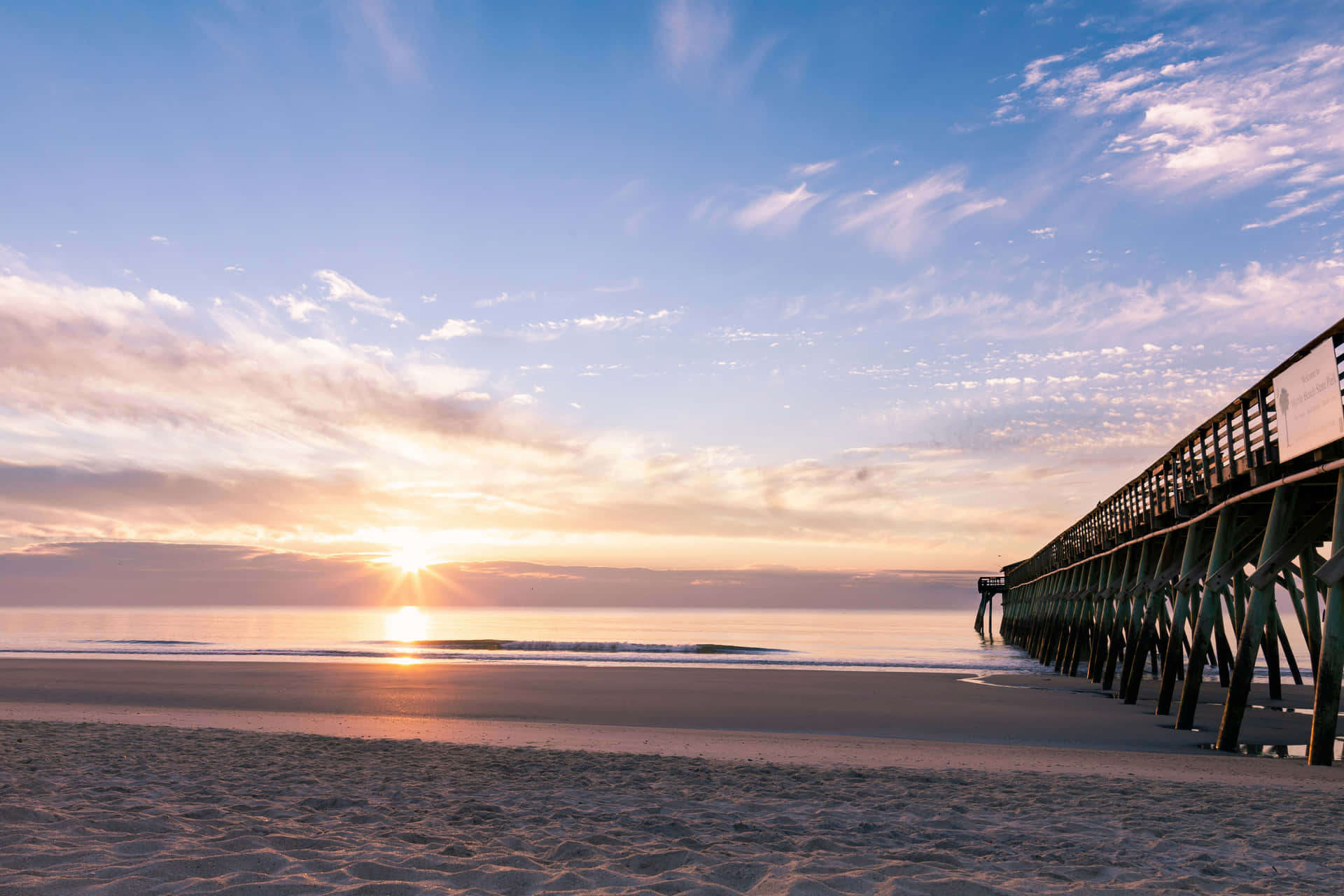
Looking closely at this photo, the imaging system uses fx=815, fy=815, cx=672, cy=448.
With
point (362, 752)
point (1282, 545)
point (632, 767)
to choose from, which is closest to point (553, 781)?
point (632, 767)

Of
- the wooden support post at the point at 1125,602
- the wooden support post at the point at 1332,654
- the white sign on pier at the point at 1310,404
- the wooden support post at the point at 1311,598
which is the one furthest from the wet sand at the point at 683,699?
the white sign on pier at the point at 1310,404

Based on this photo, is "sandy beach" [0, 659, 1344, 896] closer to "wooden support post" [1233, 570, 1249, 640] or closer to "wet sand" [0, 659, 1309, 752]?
"wet sand" [0, 659, 1309, 752]

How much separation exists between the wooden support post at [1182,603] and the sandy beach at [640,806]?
2.96ft

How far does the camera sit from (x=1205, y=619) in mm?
13859

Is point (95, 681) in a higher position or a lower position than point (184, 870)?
lower

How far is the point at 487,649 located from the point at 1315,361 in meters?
37.5

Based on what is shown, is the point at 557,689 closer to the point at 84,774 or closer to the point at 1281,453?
the point at 84,774

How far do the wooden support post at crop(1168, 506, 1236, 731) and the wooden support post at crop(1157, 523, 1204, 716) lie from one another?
108 cm

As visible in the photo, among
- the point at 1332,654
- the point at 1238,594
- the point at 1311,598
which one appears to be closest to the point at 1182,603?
the point at 1238,594

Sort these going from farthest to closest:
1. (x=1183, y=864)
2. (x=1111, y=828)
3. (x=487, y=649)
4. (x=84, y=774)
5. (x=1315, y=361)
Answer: (x=487, y=649) → (x=1315, y=361) → (x=84, y=774) → (x=1111, y=828) → (x=1183, y=864)

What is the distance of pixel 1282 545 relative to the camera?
37.2ft

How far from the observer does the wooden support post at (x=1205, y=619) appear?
538 inches

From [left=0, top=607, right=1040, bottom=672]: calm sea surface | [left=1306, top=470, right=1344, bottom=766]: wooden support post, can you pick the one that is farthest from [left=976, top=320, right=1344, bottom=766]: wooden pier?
[left=0, top=607, right=1040, bottom=672]: calm sea surface

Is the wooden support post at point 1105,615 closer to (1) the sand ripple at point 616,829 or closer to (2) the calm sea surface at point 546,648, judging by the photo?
(2) the calm sea surface at point 546,648
